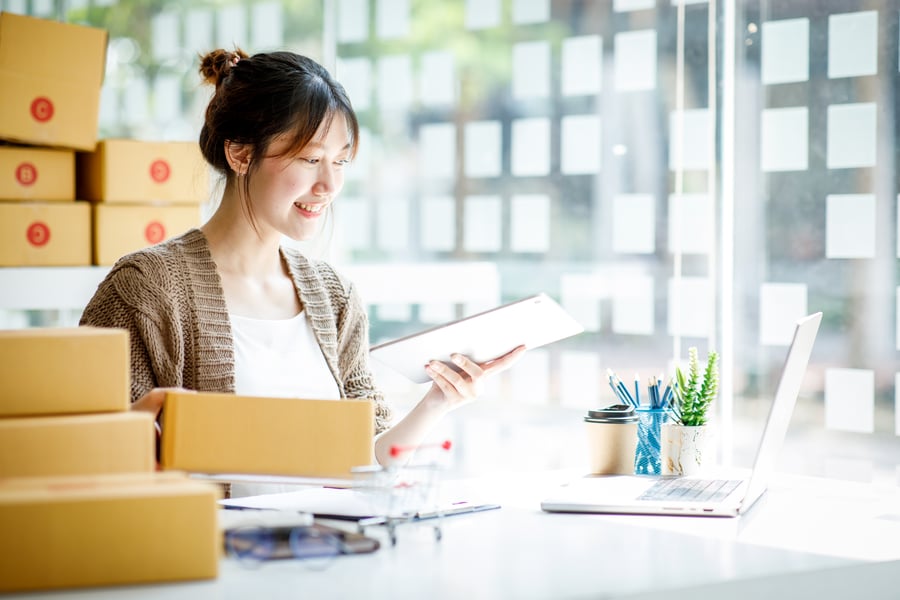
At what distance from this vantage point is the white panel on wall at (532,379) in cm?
327

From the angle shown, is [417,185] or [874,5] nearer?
[874,5]

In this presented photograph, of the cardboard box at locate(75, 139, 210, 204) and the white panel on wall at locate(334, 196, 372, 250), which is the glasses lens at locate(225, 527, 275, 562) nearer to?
the cardboard box at locate(75, 139, 210, 204)

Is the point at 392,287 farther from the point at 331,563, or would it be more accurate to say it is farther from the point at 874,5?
the point at 331,563

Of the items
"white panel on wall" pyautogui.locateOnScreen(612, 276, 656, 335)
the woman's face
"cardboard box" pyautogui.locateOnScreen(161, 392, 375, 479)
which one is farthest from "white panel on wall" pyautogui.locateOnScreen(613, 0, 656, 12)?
"cardboard box" pyautogui.locateOnScreen(161, 392, 375, 479)

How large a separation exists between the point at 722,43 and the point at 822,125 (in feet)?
1.23

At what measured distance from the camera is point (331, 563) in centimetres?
117

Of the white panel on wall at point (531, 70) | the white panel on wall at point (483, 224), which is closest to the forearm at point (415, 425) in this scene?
the white panel on wall at point (483, 224)

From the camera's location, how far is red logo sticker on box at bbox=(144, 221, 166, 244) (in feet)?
9.59

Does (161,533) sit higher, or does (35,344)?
(35,344)

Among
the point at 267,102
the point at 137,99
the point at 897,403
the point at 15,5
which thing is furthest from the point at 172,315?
the point at 15,5

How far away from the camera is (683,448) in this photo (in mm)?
1781

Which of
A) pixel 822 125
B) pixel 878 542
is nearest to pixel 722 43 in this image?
pixel 822 125

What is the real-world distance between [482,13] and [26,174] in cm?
146

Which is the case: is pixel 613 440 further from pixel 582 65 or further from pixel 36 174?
pixel 36 174
